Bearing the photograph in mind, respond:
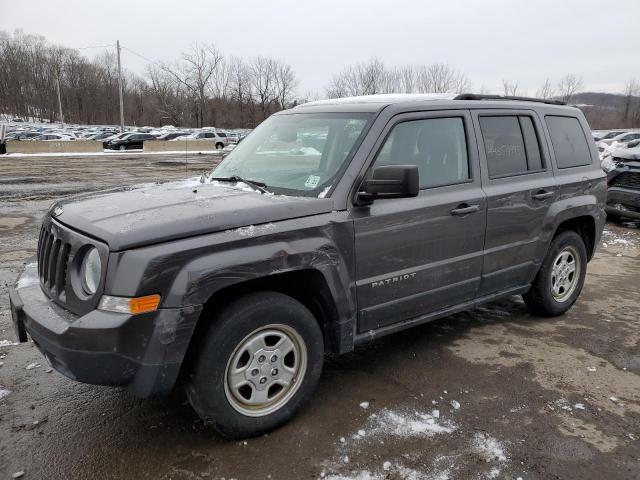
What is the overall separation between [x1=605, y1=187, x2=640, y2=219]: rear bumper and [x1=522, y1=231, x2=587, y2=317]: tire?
5441 mm

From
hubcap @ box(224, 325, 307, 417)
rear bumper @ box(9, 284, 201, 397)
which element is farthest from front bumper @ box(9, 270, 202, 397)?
hubcap @ box(224, 325, 307, 417)

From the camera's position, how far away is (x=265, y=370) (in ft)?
9.51

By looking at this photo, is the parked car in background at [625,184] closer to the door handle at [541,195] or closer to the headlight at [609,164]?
the headlight at [609,164]

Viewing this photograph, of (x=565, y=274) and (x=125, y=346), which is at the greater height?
(x=125, y=346)

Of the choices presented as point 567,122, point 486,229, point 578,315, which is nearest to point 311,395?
point 486,229

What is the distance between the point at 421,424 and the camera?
3105mm

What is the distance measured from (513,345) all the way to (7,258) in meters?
6.32

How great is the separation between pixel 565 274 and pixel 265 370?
3.35 meters

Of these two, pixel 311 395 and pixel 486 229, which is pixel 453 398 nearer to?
pixel 311 395

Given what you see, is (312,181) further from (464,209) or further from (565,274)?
(565,274)

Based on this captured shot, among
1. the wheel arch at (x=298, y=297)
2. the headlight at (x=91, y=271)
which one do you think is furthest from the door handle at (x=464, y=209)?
the headlight at (x=91, y=271)

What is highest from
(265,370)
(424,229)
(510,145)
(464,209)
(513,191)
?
(510,145)

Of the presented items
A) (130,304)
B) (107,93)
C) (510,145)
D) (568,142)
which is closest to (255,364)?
(130,304)

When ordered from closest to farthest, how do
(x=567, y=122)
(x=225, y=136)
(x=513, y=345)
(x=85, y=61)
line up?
(x=513, y=345) < (x=567, y=122) < (x=225, y=136) < (x=85, y=61)
